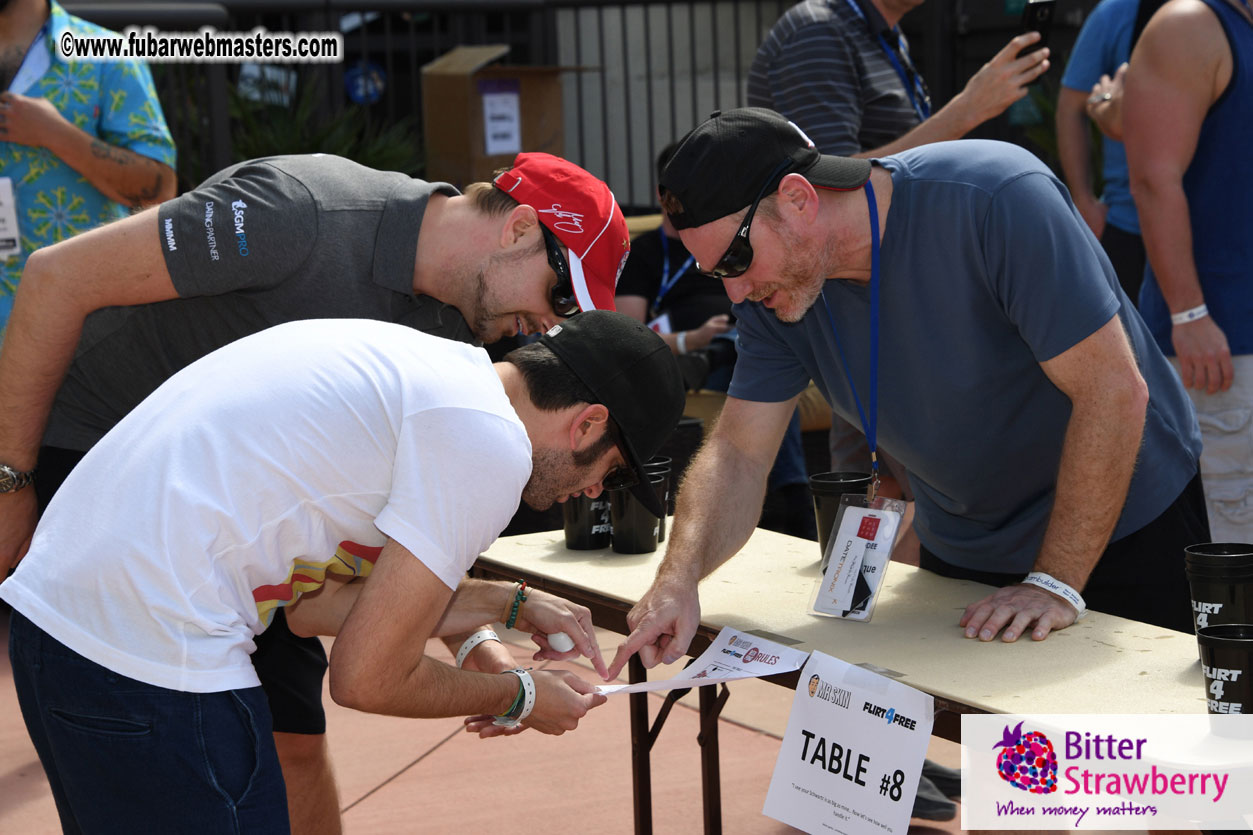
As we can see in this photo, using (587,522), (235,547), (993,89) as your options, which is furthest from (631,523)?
(993,89)

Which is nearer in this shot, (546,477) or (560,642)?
(546,477)

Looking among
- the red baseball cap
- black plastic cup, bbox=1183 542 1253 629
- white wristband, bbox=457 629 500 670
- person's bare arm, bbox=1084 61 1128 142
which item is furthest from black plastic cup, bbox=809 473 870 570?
person's bare arm, bbox=1084 61 1128 142

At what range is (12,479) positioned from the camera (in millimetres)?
2500

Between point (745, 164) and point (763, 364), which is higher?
point (745, 164)

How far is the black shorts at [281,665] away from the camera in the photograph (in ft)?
8.45

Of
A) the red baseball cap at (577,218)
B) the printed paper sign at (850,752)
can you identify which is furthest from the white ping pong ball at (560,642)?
the red baseball cap at (577,218)

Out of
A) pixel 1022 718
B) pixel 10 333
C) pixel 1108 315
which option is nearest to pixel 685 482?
pixel 1108 315

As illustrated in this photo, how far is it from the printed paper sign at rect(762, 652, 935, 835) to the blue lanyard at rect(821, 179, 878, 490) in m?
0.56

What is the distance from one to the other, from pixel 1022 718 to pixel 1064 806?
4.7 inches

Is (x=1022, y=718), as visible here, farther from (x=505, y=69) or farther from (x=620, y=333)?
(x=505, y=69)

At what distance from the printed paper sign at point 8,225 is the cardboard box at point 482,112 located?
3.13m

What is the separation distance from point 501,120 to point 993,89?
3952 mm

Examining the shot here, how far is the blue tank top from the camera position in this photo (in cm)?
318

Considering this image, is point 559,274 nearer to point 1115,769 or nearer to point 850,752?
point 850,752
